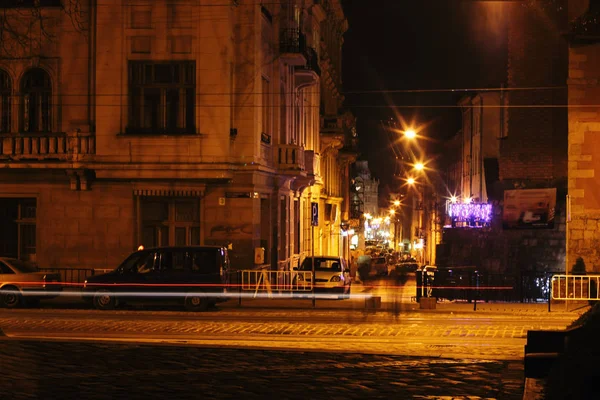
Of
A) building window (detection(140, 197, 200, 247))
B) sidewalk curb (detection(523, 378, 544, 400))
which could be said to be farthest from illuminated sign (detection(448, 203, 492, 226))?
sidewalk curb (detection(523, 378, 544, 400))

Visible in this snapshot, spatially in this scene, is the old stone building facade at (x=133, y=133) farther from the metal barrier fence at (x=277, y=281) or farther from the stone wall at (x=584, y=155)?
the stone wall at (x=584, y=155)

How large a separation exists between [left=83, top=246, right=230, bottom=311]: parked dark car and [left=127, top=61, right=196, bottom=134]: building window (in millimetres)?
7269

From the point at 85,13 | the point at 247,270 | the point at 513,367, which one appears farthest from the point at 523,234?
the point at 513,367

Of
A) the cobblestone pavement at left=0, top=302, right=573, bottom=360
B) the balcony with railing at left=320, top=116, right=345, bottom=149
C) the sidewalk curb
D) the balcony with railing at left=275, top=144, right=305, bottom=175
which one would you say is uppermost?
the balcony with railing at left=320, top=116, right=345, bottom=149

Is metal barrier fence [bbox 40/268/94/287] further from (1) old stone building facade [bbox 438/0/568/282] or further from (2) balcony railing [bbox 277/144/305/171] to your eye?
(1) old stone building facade [bbox 438/0/568/282]

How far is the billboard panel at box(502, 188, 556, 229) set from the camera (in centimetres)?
3809

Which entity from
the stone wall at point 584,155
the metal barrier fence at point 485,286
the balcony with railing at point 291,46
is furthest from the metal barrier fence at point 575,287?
the balcony with railing at point 291,46

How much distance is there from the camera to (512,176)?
39938mm

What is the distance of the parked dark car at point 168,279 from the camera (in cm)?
2470

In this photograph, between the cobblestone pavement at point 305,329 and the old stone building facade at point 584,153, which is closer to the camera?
the cobblestone pavement at point 305,329

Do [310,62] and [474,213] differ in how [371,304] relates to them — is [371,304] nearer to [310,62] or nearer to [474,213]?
[310,62]

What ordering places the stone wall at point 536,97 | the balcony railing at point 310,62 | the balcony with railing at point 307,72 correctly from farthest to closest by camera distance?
1. the balcony with railing at point 307,72
2. the balcony railing at point 310,62
3. the stone wall at point 536,97

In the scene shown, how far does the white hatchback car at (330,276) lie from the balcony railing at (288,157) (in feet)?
13.3

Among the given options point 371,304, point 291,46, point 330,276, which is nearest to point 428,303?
point 371,304
